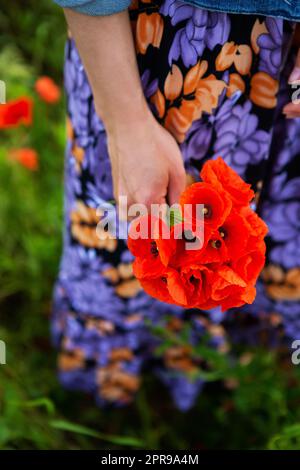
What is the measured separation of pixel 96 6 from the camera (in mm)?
540

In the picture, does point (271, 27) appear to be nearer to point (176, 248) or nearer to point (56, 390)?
point (176, 248)

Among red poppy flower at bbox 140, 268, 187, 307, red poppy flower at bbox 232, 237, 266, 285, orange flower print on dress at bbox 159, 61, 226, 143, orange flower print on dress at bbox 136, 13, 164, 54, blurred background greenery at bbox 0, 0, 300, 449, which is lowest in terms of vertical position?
blurred background greenery at bbox 0, 0, 300, 449

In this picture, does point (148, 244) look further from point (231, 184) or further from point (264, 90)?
point (264, 90)

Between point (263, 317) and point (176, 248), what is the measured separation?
24.1 inches

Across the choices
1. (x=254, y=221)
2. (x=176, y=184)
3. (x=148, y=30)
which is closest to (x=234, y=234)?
(x=254, y=221)

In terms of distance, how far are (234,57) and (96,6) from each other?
17 cm

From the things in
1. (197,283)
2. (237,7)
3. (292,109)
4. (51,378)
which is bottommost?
(51,378)

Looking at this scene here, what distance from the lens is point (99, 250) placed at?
2.81 ft

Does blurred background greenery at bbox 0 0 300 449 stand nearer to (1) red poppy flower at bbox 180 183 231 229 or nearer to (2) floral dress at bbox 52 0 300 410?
(2) floral dress at bbox 52 0 300 410

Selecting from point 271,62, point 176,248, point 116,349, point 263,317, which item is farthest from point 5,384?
point 271,62

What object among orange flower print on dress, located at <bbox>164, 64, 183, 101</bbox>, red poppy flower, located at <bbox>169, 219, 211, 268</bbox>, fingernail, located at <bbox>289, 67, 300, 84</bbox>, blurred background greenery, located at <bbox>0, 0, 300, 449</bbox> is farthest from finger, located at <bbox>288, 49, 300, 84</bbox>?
blurred background greenery, located at <bbox>0, 0, 300, 449</bbox>

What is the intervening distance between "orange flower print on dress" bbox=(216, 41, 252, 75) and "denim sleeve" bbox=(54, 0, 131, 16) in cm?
A: 12

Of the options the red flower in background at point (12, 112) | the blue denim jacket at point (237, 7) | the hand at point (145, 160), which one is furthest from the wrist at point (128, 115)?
the red flower in background at point (12, 112)

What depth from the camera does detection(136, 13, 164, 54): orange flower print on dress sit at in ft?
1.97
